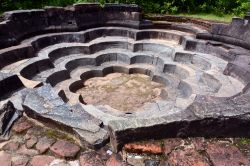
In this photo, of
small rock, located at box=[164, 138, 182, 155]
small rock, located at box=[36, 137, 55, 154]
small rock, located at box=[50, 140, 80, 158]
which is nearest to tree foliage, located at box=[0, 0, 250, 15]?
small rock, located at box=[36, 137, 55, 154]

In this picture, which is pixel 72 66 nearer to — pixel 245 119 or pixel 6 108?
pixel 6 108

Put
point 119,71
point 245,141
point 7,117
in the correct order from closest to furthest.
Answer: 1. point 245,141
2. point 7,117
3. point 119,71

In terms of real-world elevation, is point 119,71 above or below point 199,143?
below

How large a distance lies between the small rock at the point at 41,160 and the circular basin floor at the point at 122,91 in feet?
9.73

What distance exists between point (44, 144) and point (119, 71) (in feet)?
15.7

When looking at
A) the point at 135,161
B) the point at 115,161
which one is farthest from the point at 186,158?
the point at 115,161

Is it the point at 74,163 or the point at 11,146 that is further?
the point at 11,146

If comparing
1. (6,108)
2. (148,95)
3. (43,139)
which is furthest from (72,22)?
(43,139)

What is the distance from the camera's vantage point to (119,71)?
7711 mm

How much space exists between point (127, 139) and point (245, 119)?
1549 millimetres

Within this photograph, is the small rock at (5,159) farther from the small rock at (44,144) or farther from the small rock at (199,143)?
the small rock at (199,143)

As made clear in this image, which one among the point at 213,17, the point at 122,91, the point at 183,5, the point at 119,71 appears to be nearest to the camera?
the point at 122,91

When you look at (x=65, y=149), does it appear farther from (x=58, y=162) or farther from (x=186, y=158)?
(x=186, y=158)

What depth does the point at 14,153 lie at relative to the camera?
10.0 ft
